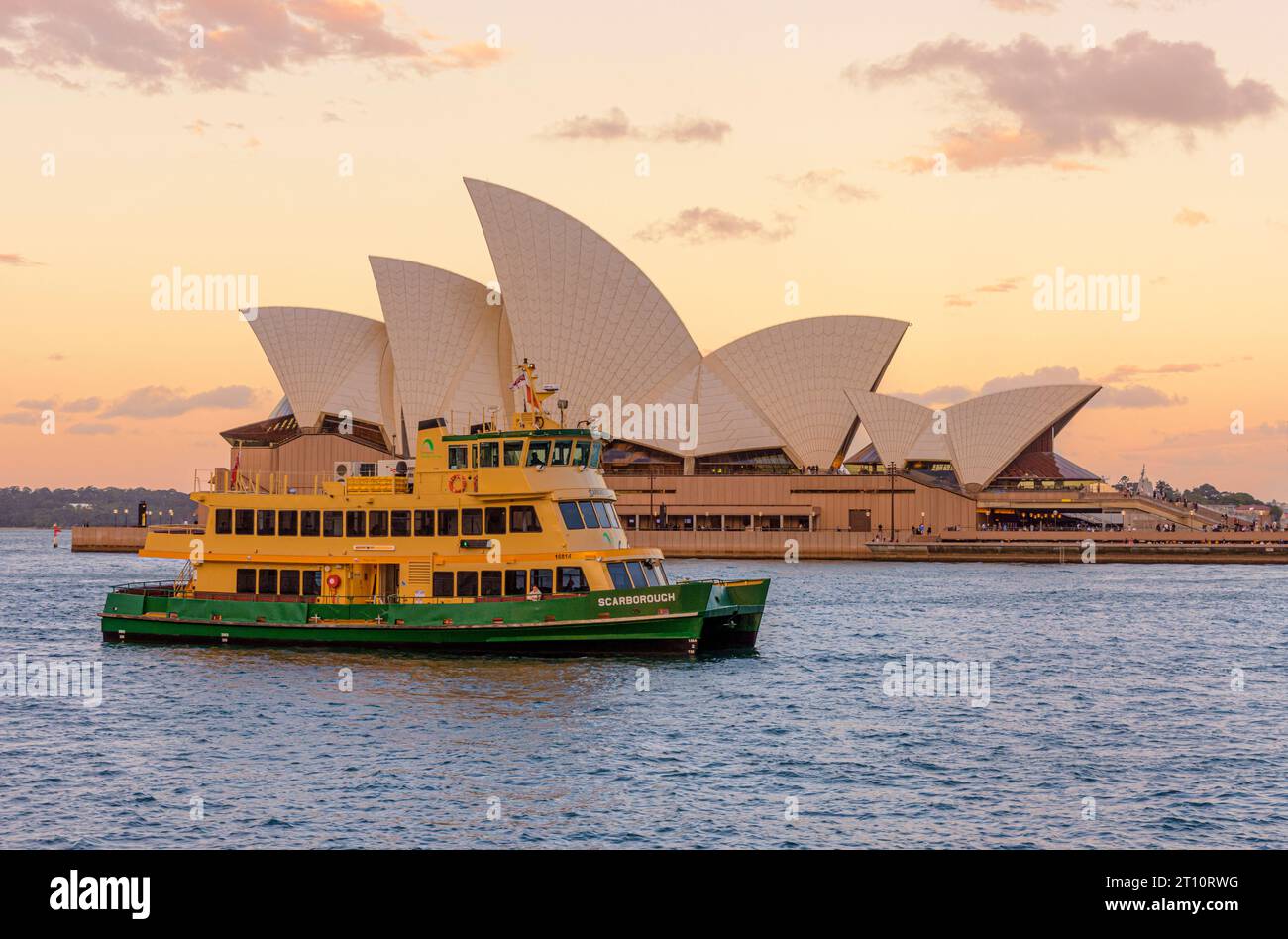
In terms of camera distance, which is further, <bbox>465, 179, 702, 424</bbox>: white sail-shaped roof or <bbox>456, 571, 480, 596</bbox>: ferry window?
<bbox>465, 179, 702, 424</bbox>: white sail-shaped roof

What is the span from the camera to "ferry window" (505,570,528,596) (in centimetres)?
3347

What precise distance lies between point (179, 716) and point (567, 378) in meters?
74.8

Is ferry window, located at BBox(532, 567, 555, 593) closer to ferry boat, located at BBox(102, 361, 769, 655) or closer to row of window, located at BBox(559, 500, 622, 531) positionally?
ferry boat, located at BBox(102, 361, 769, 655)

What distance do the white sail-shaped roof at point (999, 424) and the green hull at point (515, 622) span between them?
237 ft

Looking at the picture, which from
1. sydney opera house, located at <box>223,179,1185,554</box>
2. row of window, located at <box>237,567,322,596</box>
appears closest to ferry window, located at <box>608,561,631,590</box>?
row of window, located at <box>237,567,322,596</box>

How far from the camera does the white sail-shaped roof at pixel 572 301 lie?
9606 cm

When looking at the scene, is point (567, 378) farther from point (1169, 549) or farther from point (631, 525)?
point (1169, 549)

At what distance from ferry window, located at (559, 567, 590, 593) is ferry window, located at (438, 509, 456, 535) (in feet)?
10.3

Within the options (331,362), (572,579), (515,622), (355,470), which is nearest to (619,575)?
(572,579)

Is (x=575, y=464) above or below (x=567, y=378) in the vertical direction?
below

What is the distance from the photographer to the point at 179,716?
25.5m

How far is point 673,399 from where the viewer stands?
341 ft
